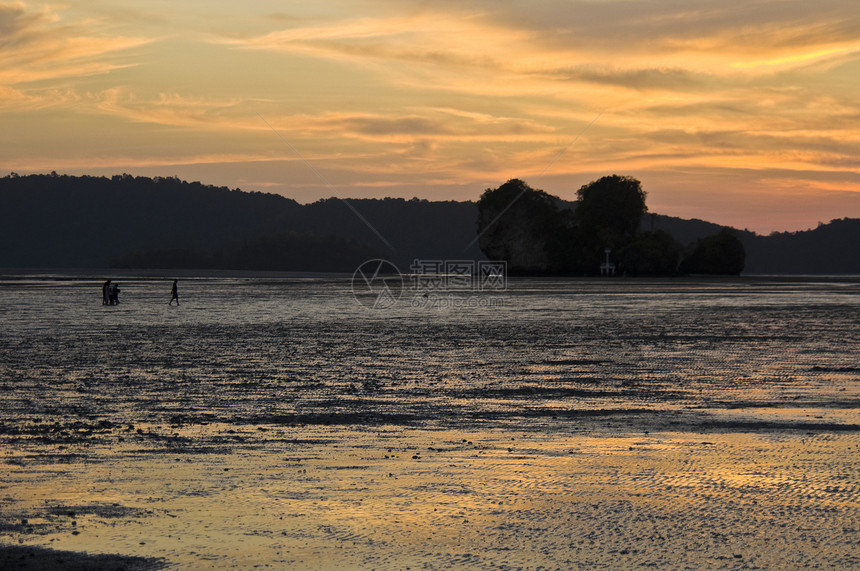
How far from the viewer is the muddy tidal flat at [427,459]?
777 cm

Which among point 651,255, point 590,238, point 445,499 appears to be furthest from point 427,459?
point 590,238

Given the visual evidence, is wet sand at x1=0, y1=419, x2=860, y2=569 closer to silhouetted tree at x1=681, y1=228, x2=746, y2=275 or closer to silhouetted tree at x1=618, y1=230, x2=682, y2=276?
silhouetted tree at x1=618, y1=230, x2=682, y2=276

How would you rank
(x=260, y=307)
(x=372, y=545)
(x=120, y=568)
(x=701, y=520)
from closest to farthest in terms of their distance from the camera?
(x=120, y=568)
(x=372, y=545)
(x=701, y=520)
(x=260, y=307)

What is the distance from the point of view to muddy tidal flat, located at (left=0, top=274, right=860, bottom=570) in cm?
777

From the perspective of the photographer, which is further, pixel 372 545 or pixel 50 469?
pixel 50 469

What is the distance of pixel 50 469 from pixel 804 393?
12.2m

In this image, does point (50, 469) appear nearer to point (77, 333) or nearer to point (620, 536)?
point (620, 536)

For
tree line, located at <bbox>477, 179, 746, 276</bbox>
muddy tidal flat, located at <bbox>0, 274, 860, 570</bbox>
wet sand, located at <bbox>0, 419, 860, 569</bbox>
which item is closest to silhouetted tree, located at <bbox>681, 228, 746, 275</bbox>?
tree line, located at <bbox>477, 179, 746, 276</bbox>

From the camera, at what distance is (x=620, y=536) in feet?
26.3

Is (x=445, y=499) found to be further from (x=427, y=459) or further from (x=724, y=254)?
(x=724, y=254)

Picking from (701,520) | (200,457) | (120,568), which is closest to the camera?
(120,568)

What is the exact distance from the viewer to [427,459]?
11164 millimetres

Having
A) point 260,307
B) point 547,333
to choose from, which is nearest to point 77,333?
point 547,333

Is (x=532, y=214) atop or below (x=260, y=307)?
atop
